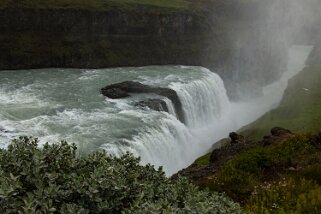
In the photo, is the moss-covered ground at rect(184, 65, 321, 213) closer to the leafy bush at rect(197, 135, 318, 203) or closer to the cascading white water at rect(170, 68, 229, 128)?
the leafy bush at rect(197, 135, 318, 203)

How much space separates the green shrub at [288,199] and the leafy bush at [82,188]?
13.4 ft

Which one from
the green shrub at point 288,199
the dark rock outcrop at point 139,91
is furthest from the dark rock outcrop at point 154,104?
the green shrub at point 288,199

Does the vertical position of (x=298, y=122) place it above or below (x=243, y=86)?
above

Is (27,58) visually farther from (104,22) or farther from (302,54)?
(302,54)

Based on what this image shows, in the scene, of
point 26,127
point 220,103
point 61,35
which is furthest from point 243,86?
point 26,127

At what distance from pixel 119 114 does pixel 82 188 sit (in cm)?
3608

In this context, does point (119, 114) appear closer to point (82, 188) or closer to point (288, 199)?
point (288, 199)

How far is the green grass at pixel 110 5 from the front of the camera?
71.1 m

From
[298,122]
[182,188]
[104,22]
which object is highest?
[182,188]

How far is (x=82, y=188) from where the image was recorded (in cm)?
732

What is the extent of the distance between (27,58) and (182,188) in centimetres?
6177

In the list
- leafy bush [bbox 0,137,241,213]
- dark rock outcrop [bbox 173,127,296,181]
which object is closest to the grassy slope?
dark rock outcrop [bbox 173,127,296,181]

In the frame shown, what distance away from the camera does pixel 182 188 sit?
8.70 m

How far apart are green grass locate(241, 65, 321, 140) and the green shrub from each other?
76.7 feet
